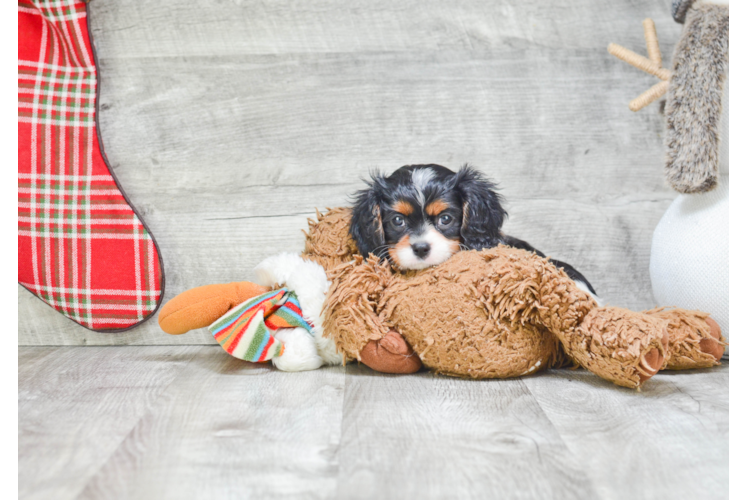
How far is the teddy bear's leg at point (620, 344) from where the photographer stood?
3.80 ft

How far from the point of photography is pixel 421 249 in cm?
134

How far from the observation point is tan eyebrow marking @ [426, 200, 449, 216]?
1338 millimetres

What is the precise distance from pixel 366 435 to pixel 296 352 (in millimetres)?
466

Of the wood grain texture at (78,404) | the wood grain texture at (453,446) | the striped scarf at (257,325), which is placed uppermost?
the striped scarf at (257,325)

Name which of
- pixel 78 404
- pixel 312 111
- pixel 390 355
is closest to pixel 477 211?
pixel 390 355

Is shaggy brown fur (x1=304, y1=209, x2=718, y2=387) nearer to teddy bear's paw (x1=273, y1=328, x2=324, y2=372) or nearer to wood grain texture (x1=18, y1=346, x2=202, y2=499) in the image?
teddy bear's paw (x1=273, y1=328, x2=324, y2=372)

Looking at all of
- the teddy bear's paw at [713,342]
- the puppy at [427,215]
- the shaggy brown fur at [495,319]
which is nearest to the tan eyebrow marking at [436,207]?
the puppy at [427,215]

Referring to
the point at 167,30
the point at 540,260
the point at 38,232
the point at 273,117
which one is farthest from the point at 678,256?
the point at 38,232

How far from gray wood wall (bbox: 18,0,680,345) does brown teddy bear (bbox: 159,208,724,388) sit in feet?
1.31

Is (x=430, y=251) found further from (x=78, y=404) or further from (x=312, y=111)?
(x=78, y=404)

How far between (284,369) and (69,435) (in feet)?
1.70

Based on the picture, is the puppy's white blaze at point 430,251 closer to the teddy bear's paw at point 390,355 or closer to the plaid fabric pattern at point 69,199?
→ the teddy bear's paw at point 390,355

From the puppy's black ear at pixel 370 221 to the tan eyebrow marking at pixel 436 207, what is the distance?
113 millimetres

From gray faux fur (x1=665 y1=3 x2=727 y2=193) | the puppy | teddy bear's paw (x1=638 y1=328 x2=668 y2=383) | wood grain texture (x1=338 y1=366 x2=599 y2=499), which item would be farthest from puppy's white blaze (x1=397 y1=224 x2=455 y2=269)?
gray faux fur (x1=665 y1=3 x2=727 y2=193)
